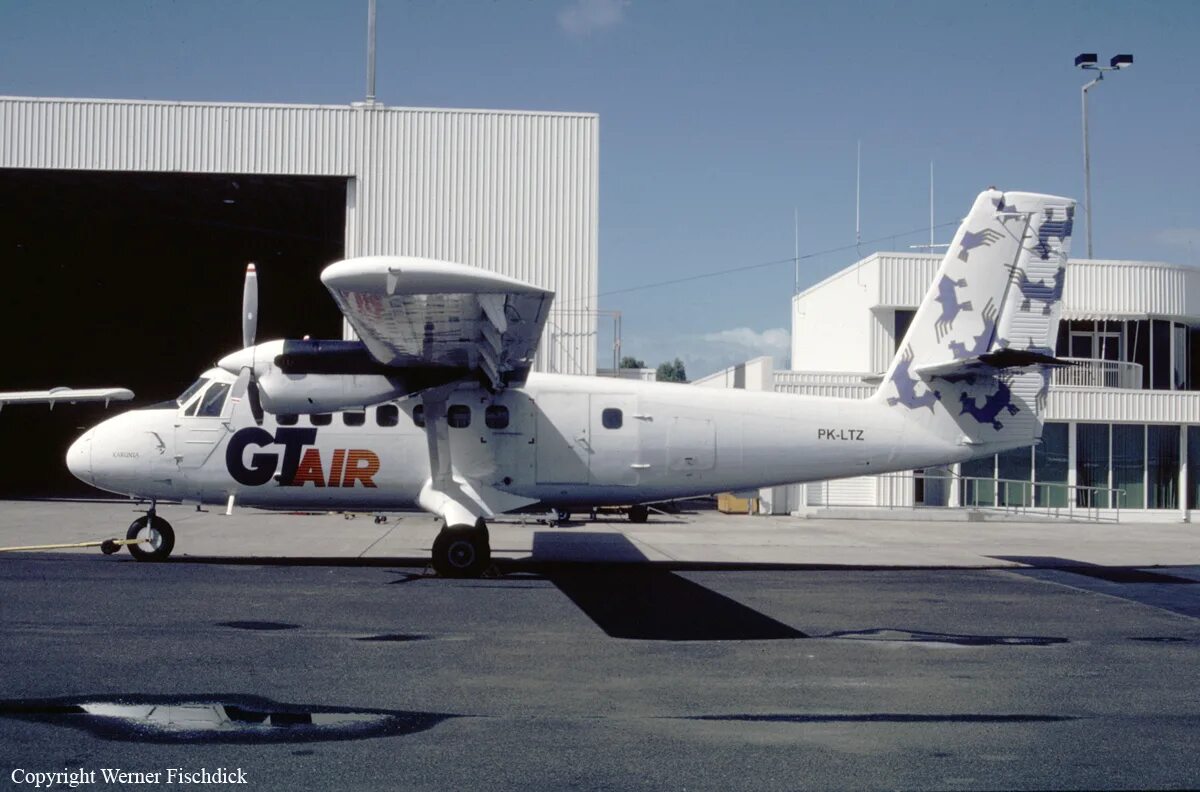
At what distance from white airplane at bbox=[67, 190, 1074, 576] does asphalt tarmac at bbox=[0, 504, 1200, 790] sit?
1.61 m

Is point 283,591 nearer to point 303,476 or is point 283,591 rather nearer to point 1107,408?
point 303,476

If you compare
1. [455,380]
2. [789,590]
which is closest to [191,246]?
[455,380]

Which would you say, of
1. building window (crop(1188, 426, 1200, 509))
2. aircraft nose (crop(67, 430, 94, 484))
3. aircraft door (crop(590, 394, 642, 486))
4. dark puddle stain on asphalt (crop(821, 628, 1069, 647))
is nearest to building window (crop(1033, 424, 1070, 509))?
building window (crop(1188, 426, 1200, 509))

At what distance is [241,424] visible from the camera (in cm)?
1573

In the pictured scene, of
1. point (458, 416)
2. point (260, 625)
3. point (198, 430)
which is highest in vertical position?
point (458, 416)

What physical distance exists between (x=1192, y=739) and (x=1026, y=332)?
1030 cm

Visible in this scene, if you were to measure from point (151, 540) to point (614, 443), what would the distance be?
675 centimetres

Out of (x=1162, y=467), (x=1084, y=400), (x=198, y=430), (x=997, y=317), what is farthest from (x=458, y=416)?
(x=1162, y=467)

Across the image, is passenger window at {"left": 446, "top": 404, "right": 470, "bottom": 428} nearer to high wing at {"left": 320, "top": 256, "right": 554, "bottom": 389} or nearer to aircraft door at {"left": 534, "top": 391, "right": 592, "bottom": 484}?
high wing at {"left": 320, "top": 256, "right": 554, "bottom": 389}

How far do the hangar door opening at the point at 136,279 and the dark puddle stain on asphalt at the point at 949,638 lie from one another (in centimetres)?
2059

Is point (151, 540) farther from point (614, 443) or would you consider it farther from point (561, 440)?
point (614, 443)

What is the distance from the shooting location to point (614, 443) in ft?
52.7

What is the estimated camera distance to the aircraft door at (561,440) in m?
15.9

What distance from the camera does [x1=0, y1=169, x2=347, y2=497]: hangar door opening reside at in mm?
30109
